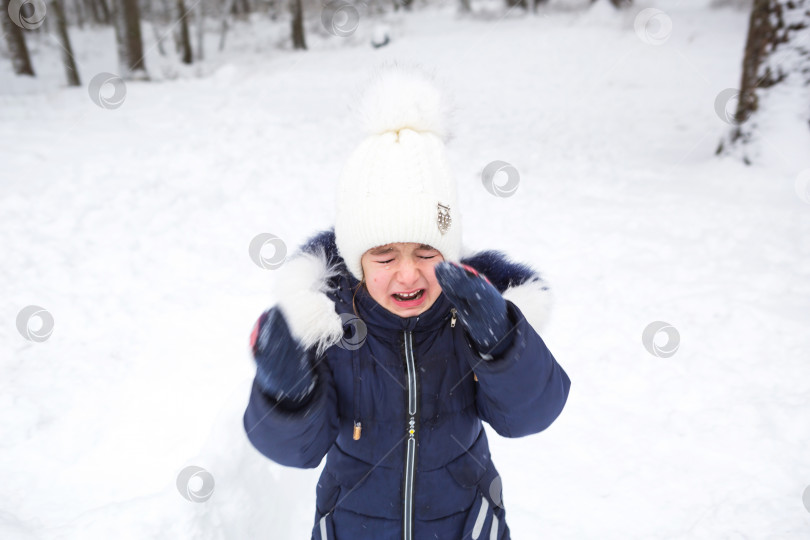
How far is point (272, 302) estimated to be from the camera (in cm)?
363

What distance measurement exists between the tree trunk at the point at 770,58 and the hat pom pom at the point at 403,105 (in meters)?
5.44

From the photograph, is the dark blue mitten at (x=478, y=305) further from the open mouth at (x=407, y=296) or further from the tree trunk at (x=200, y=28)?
the tree trunk at (x=200, y=28)

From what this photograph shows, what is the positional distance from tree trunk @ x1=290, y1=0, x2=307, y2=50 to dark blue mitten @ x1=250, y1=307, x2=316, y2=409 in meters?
21.1

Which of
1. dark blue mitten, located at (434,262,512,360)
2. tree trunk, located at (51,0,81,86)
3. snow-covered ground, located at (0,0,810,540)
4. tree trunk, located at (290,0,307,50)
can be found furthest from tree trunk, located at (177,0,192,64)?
dark blue mitten, located at (434,262,512,360)

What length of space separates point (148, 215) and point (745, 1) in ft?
68.5

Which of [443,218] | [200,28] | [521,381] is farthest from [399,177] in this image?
[200,28]

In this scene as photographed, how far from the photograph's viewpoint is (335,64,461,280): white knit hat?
167cm

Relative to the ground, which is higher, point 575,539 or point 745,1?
point 745,1

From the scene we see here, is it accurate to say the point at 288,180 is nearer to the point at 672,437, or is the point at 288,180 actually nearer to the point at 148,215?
the point at 148,215

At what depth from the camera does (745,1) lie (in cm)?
1839

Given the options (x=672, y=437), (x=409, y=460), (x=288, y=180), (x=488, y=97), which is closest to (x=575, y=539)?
(x=672, y=437)

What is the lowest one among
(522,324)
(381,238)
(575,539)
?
(575,539)

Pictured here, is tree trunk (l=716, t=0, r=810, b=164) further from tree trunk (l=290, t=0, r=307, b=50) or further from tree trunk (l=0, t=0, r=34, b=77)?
tree trunk (l=290, t=0, r=307, b=50)

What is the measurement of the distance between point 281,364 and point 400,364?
0.41m
